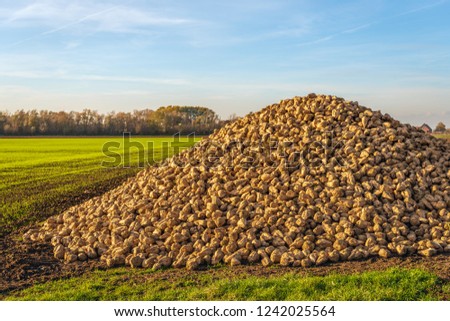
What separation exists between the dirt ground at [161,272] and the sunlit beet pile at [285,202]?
19 centimetres

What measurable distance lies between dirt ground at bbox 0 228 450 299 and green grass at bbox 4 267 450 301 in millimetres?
230

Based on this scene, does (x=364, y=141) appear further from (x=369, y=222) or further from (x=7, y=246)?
(x=7, y=246)

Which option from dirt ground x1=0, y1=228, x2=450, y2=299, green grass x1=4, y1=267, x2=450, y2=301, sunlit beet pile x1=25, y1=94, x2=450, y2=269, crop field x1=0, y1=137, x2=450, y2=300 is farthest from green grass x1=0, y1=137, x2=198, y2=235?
green grass x1=4, y1=267, x2=450, y2=301

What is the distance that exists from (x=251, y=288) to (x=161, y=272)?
5.54 ft

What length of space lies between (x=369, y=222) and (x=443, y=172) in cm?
261

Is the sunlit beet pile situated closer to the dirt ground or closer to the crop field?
the dirt ground

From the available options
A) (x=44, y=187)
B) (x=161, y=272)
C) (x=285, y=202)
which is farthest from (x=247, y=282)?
(x=44, y=187)

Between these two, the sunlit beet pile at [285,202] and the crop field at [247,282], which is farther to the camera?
the sunlit beet pile at [285,202]

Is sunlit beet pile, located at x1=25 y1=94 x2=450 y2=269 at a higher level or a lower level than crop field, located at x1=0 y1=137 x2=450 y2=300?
higher

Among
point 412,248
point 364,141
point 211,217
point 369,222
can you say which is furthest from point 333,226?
point 364,141

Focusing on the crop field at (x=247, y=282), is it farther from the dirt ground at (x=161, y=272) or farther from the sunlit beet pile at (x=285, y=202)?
the sunlit beet pile at (x=285, y=202)

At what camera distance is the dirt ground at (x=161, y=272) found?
691cm

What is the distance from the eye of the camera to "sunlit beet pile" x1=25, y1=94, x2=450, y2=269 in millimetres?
7664

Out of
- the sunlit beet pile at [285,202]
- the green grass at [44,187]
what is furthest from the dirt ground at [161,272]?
the green grass at [44,187]
